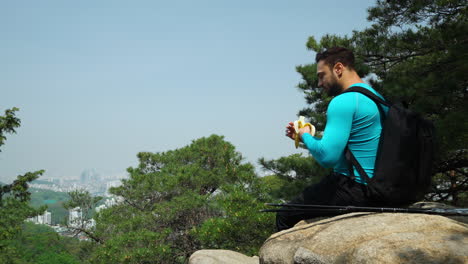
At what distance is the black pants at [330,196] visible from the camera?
9.61 ft

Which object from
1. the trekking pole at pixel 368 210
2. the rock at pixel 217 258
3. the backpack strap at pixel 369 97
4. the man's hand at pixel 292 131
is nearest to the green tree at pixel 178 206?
the rock at pixel 217 258

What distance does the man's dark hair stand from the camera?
3.03 meters

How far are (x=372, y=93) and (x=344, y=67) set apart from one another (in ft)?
1.01

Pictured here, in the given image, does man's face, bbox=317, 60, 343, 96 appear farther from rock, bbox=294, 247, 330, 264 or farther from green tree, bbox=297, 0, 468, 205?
green tree, bbox=297, 0, 468, 205

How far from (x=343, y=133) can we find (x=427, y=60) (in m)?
8.79

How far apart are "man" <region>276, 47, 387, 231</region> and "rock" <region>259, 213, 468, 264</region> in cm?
21

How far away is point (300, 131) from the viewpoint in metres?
3.09

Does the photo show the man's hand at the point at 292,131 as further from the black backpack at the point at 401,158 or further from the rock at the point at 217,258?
the rock at the point at 217,258

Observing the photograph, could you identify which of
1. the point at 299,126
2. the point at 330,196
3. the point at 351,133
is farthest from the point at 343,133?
the point at 330,196

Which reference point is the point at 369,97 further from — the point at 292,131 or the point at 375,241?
the point at 375,241

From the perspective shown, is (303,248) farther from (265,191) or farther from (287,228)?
(265,191)

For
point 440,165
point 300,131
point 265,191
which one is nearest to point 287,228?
point 300,131

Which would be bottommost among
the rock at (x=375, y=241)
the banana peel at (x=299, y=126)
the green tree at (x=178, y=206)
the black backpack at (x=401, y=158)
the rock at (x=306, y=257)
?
the green tree at (x=178, y=206)

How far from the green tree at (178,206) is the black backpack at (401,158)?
802 cm
